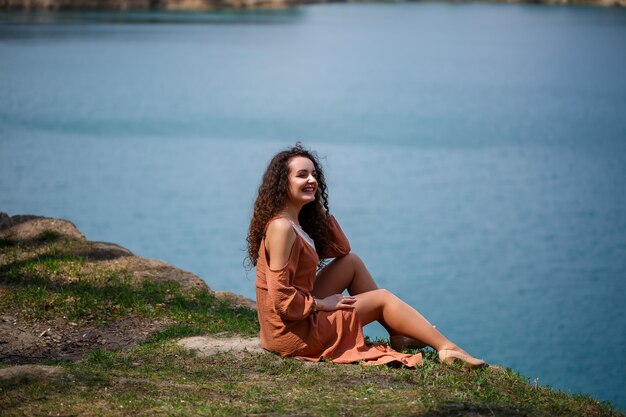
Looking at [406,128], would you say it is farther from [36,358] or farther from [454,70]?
[36,358]

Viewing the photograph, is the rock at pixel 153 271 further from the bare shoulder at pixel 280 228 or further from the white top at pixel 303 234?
the bare shoulder at pixel 280 228

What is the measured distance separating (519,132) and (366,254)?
9.78 m

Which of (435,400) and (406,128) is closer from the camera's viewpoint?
(435,400)

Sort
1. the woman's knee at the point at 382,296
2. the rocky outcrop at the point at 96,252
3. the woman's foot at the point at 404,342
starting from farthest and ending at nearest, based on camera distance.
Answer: the rocky outcrop at the point at 96,252 → the woman's foot at the point at 404,342 → the woman's knee at the point at 382,296

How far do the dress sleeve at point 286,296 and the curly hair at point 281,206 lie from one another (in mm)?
339

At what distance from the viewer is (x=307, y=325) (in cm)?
604

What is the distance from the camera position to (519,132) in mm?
24969

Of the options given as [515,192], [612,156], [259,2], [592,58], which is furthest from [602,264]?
[259,2]

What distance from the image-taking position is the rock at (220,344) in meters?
6.47

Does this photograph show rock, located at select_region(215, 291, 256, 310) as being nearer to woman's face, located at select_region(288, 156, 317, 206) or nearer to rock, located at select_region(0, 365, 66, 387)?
woman's face, located at select_region(288, 156, 317, 206)

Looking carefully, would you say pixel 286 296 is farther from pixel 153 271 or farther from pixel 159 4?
pixel 159 4

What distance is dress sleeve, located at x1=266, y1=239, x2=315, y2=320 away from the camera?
5.91 metres

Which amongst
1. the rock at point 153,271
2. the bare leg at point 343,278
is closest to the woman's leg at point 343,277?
the bare leg at point 343,278

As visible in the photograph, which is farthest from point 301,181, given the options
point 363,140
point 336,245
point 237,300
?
point 363,140
